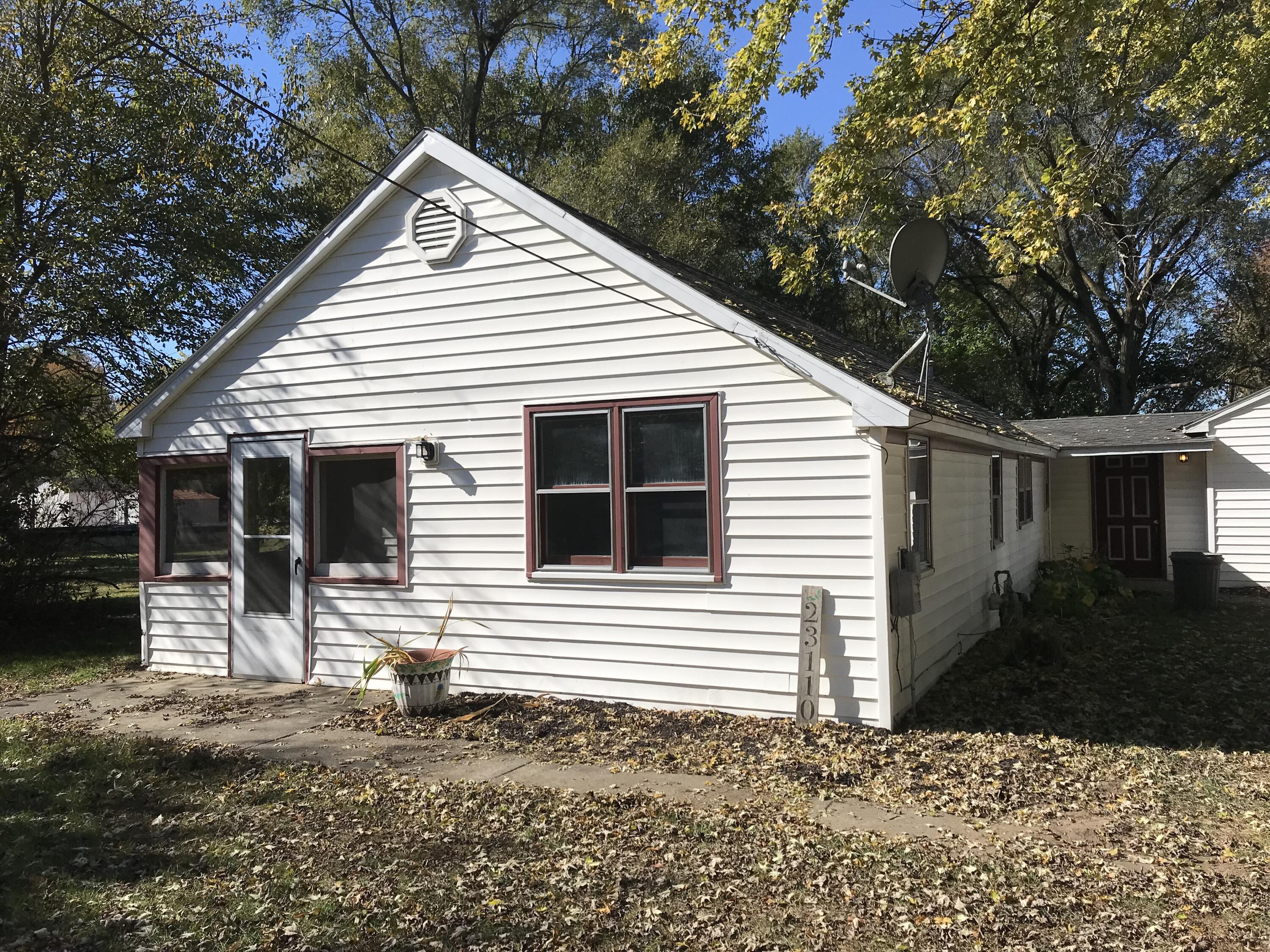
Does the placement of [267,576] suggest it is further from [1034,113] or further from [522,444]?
[1034,113]

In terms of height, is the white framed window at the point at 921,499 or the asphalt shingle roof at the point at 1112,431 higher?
the asphalt shingle roof at the point at 1112,431

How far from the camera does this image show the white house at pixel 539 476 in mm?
6906

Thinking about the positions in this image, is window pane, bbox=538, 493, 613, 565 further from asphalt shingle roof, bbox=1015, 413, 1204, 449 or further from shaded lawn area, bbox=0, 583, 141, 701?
asphalt shingle roof, bbox=1015, 413, 1204, 449

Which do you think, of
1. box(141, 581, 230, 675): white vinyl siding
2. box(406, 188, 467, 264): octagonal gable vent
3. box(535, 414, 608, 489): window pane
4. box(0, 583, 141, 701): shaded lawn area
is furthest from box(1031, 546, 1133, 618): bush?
box(0, 583, 141, 701): shaded lawn area

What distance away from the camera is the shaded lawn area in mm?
9672

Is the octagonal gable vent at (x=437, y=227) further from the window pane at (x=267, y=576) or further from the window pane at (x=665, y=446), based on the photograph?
the window pane at (x=267, y=576)

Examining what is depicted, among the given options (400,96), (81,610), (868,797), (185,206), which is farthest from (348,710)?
(400,96)

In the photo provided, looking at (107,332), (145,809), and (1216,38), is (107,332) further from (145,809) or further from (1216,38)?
(1216,38)

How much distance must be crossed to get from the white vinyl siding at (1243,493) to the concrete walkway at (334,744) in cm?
1258

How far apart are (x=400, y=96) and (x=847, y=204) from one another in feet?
49.7

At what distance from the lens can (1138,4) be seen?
448 inches

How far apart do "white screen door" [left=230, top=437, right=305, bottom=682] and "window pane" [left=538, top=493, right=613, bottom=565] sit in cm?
275

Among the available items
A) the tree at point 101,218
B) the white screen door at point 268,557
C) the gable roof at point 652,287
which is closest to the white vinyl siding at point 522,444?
the gable roof at point 652,287

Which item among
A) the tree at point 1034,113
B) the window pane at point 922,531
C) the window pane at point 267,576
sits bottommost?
the window pane at point 267,576
